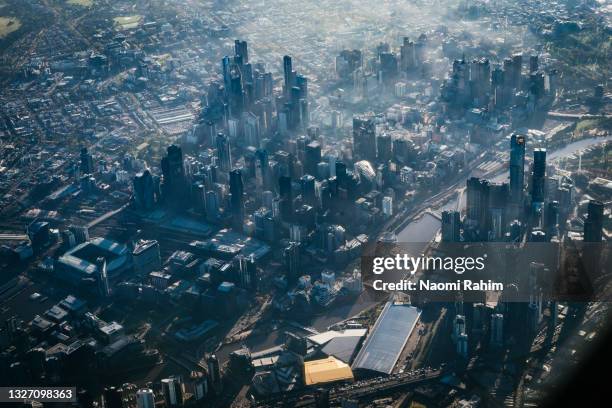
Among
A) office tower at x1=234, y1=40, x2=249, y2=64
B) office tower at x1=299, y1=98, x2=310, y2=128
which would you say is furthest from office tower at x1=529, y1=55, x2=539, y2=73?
office tower at x1=234, y1=40, x2=249, y2=64

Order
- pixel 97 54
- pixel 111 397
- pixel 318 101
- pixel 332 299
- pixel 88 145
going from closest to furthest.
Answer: pixel 111 397
pixel 332 299
pixel 88 145
pixel 318 101
pixel 97 54

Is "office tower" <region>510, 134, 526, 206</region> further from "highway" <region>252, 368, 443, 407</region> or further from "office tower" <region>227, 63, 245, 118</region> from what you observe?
"office tower" <region>227, 63, 245, 118</region>

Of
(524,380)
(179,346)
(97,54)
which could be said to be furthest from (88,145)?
(524,380)

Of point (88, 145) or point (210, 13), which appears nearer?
point (88, 145)

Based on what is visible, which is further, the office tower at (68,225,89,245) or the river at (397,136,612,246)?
the office tower at (68,225,89,245)

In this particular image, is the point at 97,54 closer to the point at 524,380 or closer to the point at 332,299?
the point at 332,299

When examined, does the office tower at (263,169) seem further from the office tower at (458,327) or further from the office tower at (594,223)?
the office tower at (594,223)

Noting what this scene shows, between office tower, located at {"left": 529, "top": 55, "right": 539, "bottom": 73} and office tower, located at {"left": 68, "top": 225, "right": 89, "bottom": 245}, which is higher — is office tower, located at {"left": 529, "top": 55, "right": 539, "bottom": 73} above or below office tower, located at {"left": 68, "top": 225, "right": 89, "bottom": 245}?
above
